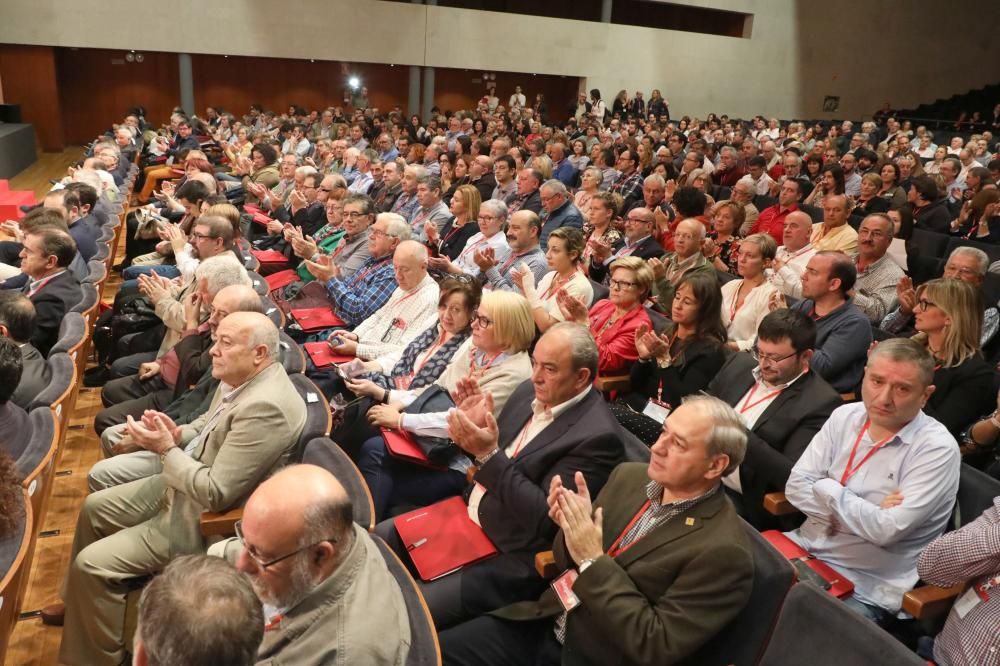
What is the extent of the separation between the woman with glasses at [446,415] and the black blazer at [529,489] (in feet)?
1.51

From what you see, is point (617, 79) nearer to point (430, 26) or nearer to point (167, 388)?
point (430, 26)

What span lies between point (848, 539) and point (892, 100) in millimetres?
25444

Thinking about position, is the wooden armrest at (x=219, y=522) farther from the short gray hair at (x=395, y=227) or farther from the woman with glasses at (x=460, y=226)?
the woman with glasses at (x=460, y=226)

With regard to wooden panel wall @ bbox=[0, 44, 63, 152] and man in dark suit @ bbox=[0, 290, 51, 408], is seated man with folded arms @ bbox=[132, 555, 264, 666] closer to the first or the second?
man in dark suit @ bbox=[0, 290, 51, 408]

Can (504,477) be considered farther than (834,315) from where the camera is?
No

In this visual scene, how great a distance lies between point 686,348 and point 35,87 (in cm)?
1633

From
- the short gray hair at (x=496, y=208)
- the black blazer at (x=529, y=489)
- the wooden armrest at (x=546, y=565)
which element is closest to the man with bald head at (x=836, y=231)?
the short gray hair at (x=496, y=208)

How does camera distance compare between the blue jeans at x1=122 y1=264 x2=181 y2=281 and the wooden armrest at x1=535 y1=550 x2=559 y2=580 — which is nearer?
the wooden armrest at x1=535 y1=550 x2=559 y2=580

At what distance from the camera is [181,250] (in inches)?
186

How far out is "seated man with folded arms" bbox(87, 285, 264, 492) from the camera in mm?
2873

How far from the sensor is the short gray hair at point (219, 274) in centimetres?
346

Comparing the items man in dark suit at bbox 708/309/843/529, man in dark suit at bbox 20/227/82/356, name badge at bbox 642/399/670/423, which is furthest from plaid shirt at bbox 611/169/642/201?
man in dark suit at bbox 20/227/82/356

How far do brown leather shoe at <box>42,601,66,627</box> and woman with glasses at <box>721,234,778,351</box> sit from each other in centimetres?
325

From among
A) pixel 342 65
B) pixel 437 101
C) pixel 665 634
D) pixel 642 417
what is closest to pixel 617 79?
pixel 437 101
